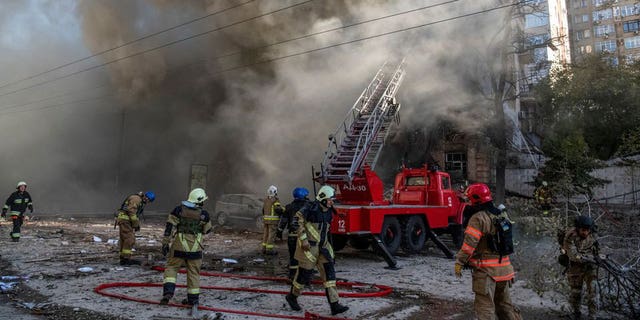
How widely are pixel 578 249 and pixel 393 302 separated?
2089 millimetres

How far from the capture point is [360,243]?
28.9ft

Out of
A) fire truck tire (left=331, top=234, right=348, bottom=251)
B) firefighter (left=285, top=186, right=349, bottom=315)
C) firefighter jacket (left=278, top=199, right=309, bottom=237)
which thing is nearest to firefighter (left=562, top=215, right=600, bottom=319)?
firefighter (left=285, top=186, right=349, bottom=315)

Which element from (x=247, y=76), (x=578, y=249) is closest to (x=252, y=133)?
(x=247, y=76)

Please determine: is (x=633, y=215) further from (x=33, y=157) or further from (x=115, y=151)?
(x=33, y=157)

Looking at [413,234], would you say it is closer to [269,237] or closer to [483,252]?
[269,237]

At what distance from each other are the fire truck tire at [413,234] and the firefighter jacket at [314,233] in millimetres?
4192

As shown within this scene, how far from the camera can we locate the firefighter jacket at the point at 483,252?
3.42 m

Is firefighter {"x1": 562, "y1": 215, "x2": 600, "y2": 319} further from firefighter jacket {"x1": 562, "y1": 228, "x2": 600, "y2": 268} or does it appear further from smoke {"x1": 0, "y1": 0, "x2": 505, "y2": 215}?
smoke {"x1": 0, "y1": 0, "x2": 505, "y2": 215}

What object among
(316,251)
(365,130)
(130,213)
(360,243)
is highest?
(365,130)

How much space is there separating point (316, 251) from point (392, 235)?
4.11 metres

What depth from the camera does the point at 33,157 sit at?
20.0 metres

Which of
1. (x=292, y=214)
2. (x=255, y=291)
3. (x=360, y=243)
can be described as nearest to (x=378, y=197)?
(x=360, y=243)

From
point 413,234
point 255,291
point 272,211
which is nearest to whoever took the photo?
point 255,291

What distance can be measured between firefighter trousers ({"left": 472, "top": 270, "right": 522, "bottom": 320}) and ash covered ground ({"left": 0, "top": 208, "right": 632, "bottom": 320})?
0.91m
